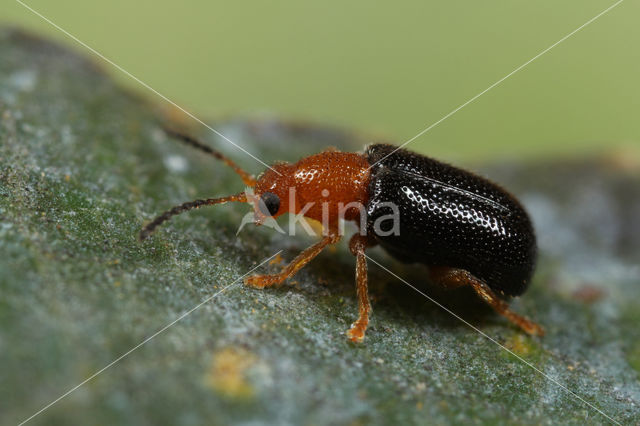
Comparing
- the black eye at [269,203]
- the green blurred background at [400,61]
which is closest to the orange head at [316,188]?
the black eye at [269,203]

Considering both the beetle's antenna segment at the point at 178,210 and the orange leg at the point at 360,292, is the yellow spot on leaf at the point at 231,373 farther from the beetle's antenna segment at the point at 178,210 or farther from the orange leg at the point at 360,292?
the beetle's antenna segment at the point at 178,210

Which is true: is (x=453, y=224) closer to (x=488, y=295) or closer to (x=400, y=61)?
(x=488, y=295)

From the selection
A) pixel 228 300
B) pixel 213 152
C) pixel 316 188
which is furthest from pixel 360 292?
pixel 213 152

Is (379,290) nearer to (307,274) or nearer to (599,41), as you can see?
(307,274)

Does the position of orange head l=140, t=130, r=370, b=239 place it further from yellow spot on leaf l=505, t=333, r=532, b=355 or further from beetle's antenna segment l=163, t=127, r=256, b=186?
yellow spot on leaf l=505, t=333, r=532, b=355

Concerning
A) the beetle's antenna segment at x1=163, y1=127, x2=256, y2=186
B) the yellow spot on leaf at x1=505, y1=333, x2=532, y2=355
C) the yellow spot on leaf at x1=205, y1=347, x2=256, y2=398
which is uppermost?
the beetle's antenna segment at x1=163, y1=127, x2=256, y2=186

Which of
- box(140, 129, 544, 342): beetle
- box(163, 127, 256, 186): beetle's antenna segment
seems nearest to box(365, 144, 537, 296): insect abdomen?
box(140, 129, 544, 342): beetle
